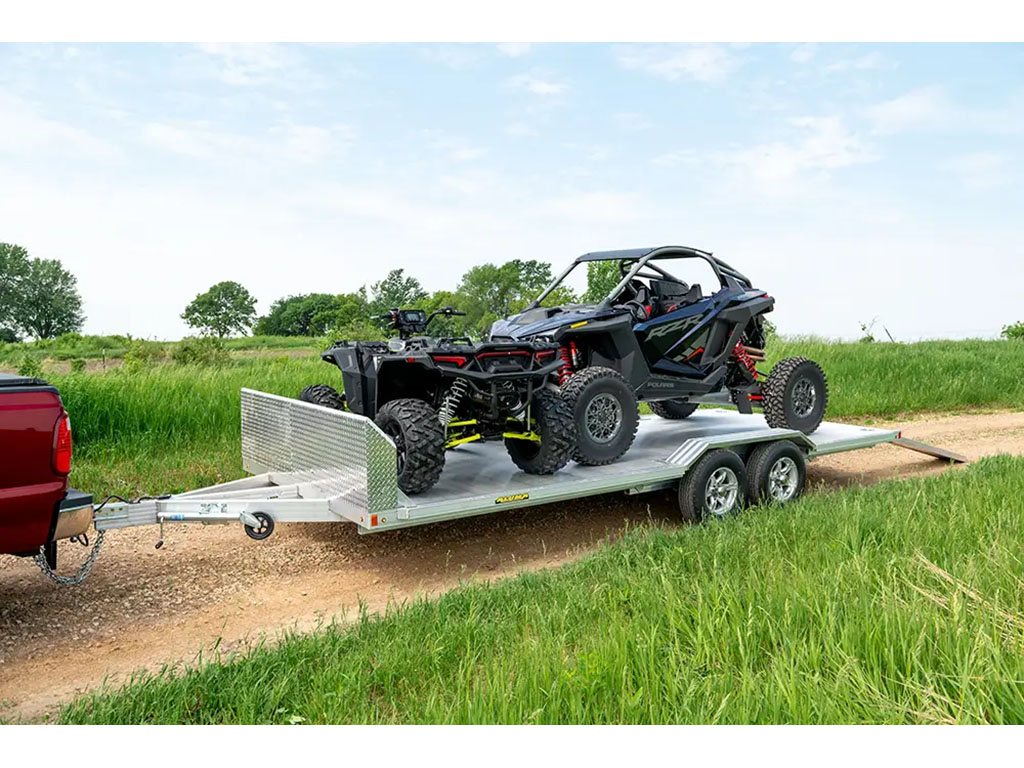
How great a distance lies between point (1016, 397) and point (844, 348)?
3.07 metres

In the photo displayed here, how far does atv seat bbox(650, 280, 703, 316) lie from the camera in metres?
8.66

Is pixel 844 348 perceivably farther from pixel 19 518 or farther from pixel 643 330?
pixel 19 518

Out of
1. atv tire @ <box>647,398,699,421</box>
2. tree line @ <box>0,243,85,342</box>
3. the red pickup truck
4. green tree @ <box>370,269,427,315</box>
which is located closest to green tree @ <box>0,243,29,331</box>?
tree line @ <box>0,243,85,342</box>

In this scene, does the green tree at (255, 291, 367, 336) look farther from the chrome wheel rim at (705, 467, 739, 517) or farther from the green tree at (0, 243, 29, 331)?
the chrome wheel rim at (705, 467, 739, 517)

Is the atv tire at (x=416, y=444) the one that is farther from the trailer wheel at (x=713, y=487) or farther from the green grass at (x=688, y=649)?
the trailer wheel at (x=713, y=487)

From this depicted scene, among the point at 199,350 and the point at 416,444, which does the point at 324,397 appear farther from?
the point at 199,350

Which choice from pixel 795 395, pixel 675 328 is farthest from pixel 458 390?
pixel 795 395

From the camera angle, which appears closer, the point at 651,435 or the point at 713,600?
the point at 713,600

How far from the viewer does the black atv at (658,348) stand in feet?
24.1

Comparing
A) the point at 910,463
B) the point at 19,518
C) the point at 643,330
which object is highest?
the point at 643,330

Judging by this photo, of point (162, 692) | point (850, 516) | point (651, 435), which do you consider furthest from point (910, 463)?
point (162, 692)

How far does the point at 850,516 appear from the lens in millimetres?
6062

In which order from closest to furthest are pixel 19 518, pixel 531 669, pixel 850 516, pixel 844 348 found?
pixel 531 669, pixel 19 518, pixel 850 516, pixel 844 348

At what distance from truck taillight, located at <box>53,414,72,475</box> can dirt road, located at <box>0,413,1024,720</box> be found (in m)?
1.14
